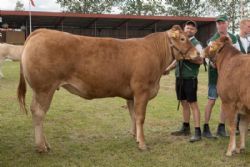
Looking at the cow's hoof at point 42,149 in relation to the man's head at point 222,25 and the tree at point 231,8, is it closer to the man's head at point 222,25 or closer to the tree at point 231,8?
the man's head at point 222,25

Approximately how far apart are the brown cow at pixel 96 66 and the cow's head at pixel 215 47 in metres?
0.23

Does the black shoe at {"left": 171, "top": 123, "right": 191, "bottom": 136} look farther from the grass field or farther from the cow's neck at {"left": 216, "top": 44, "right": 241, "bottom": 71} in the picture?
the cow's neck at {"left": 216, "top": 44, "right": 241, "bottom": 71}

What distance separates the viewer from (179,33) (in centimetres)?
698

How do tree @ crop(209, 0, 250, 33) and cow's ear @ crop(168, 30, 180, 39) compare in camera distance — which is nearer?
cow's ear @ crop(168, 30, 180, 39)

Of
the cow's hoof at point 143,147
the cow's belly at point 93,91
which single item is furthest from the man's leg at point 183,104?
the cow's hoof at point 143,147

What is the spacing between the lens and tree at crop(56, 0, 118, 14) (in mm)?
68125

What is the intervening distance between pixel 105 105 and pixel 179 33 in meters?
4.73

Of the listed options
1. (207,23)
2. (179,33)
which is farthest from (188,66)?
(207,23)

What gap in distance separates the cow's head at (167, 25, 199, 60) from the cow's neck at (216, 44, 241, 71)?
431 millimetres

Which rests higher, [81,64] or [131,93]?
[81,64]

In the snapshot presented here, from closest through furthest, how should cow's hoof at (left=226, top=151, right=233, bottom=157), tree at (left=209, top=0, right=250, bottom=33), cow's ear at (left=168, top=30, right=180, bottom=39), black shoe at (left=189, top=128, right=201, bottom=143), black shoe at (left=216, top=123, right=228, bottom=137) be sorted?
cow's hoof at (left=226, top=151, right=233, bottom=157), cow's ear at (left=168, top=30, right=180, bottom=39), black shoe at (left=189, top=128, right=201, bottom=143), black shoe at (left=216, top=123, right=228, bottom=137), tree at (left=209, top=0, right=250, bottom=33)

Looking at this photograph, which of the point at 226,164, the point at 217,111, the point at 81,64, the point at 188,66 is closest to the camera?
the point at 226,164

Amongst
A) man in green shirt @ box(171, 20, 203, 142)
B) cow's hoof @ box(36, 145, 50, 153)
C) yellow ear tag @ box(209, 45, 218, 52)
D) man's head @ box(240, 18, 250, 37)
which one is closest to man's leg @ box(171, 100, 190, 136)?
man in green shirt @ box(171, 20, 203, 142)

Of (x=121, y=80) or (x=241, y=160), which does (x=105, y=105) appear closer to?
(x=121, y=80)
